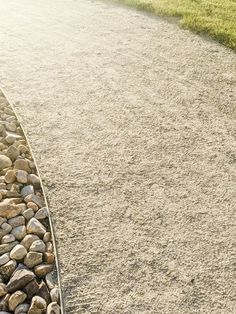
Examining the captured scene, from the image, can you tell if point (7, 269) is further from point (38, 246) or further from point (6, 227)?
point (6, 227)

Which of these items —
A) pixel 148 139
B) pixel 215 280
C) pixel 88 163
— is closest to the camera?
pixel 215 280

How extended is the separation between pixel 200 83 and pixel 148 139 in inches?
68.7

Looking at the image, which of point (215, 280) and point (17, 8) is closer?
point (215, 280)

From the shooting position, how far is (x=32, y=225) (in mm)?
3445

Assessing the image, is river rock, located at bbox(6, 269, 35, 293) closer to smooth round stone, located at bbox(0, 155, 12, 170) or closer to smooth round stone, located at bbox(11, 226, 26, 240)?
smooth round stone, located at bbox(11, 226, 26, 240)

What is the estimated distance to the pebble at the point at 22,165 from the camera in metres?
4.11

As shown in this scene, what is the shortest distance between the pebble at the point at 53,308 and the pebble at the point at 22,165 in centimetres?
161

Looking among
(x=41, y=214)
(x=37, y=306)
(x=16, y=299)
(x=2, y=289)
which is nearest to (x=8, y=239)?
(x=41, y=214)

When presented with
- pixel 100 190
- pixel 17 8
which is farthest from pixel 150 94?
pixel 17 8

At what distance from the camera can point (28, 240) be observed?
3.32 meters

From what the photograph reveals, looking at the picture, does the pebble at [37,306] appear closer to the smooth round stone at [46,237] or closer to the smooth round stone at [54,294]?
the smooth round stone at [54,294]

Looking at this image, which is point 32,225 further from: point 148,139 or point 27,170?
point 148,139

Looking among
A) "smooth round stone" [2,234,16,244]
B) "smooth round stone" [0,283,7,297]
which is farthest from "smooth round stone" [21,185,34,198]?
"smooth round stone" [0,283,7,297]

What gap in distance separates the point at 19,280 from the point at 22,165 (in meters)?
1.42
